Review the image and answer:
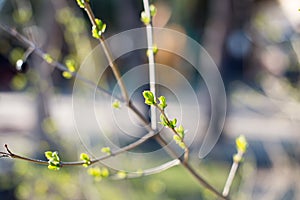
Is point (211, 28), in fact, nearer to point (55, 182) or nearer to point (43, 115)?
point (43, 115)

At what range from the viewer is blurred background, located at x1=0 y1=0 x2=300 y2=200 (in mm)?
2164

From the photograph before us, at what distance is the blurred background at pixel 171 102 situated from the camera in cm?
216

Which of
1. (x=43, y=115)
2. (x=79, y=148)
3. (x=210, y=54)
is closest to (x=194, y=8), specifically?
(x=210, y=54)

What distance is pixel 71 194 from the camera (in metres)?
2.29

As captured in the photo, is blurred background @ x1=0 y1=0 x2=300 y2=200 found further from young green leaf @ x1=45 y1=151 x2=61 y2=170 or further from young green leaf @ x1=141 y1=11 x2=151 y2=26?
young green leaf @ x1=45 y1=151 x2=61 y2=170

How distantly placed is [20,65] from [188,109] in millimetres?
4676

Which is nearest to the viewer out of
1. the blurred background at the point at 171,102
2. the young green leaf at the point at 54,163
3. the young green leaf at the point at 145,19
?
the young green leaf at the point at 54,163

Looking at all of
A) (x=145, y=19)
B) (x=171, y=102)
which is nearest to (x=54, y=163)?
(x=145, y=19)

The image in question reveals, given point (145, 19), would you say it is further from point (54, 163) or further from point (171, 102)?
point (171, 102)

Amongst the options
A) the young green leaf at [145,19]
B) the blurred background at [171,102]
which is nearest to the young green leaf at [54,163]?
the young green leaf at [145,19]

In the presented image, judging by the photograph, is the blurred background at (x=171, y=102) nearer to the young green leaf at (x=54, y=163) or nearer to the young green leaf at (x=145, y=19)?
the young green leaf at (x=145, y=19)

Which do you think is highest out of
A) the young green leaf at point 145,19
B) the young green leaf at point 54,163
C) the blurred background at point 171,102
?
the blurred background at point 171,102

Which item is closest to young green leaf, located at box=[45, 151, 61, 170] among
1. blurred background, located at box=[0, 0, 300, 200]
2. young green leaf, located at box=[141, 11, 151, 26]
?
young green leaf, located at box=[141, 11, 151, 26]

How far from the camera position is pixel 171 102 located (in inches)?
181
